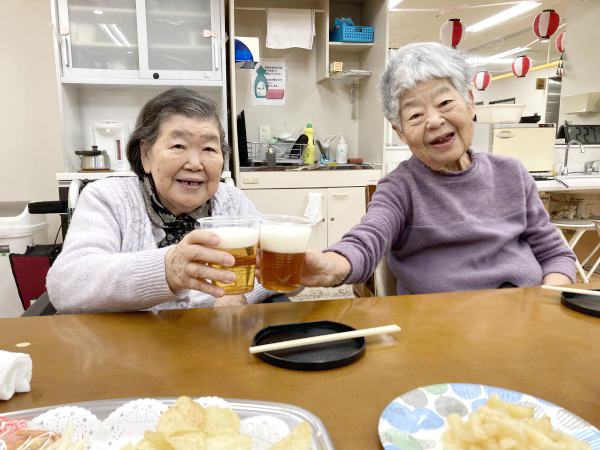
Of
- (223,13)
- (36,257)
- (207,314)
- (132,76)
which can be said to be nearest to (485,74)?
(223,13)

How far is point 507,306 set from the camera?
1006 millimetres

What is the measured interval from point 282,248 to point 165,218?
68cm

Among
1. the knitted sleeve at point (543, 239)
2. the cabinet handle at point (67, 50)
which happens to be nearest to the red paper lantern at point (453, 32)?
the cabinet handle at point (67, 50)

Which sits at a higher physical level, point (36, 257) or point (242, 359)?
point (242, 359)

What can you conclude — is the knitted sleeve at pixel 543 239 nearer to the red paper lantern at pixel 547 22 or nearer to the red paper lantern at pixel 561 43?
the red paper lantern at pixel 547 22

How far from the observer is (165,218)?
1.39m

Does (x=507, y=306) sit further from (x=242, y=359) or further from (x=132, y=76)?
(x=132, y=76)

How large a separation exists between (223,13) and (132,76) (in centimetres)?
86

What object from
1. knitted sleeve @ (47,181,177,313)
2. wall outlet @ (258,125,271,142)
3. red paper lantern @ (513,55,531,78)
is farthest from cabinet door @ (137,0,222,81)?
red paper lantern @ (513,55,531,78)

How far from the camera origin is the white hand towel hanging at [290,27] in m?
3.82

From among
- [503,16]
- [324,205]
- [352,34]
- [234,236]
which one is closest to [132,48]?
[352,34]

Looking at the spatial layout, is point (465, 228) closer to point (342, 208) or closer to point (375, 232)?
point (375, 232)

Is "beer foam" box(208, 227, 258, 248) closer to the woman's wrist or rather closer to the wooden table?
the wooden table

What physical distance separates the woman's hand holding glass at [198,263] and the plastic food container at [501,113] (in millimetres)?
3366
